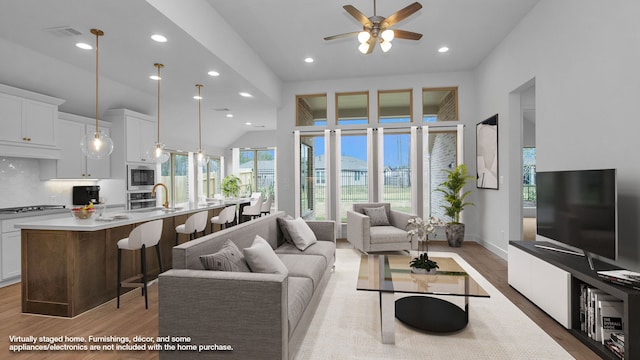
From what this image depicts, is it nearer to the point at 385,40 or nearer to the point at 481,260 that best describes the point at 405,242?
the point at 481,260

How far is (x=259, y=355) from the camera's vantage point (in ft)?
6.01

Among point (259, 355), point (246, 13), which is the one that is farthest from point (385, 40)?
point (259, 355)

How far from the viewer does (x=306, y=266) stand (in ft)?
9.48

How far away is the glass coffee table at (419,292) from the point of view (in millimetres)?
2367

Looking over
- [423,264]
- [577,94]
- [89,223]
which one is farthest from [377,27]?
[89,223]

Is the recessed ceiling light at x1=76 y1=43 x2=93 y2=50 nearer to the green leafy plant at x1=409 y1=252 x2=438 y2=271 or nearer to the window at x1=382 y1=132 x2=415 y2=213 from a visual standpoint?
the green leafy plant at x1=409 y1=252 x2=438 y2=271

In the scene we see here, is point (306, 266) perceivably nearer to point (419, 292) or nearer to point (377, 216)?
point (419, 292)

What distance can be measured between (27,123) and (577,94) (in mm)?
6599

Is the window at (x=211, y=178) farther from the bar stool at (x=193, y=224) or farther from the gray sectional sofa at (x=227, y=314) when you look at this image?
the gray sectional sofa at (x=227, y=314)

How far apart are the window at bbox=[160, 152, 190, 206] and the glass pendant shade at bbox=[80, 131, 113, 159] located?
514cm

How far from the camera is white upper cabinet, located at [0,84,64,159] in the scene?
3954 mm

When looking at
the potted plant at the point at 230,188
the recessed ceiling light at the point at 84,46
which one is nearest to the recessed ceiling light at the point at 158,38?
the recessed ceiling light at the point at 84,46

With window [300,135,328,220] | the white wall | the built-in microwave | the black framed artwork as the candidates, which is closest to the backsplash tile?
the built-in microwave

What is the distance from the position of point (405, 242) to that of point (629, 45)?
10.7 feet
